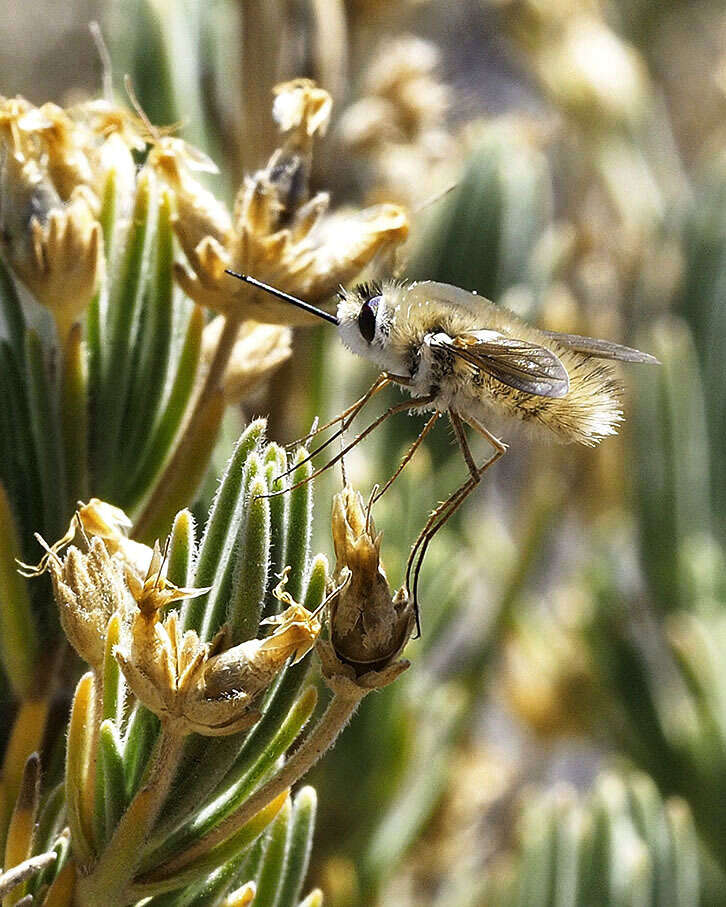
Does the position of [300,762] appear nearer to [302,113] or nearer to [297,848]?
[297,848]

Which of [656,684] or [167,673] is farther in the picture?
[656,684]

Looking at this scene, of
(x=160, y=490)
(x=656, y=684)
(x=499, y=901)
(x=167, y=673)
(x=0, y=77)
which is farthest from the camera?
(x=0, y=77)

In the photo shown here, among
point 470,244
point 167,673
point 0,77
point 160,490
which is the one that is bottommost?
point 167,673

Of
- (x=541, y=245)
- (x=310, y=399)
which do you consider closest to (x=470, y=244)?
(x=541, y=245)

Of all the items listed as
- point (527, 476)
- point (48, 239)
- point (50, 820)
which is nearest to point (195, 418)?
point (48, 239)

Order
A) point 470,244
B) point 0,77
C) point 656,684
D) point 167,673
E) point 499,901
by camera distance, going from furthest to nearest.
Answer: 1. point 0,77
2. point 656,684
3. point 470,244
4. point 499,901
5. point 167,673

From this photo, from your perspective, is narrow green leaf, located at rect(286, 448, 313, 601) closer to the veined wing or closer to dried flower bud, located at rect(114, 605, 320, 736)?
dried flower bud, located at rect(114, 605, 320, 736)

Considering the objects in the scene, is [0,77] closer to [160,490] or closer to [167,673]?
A: [160,490]
